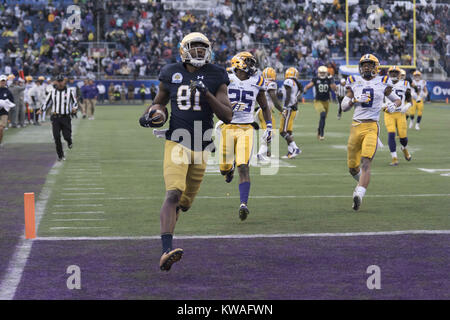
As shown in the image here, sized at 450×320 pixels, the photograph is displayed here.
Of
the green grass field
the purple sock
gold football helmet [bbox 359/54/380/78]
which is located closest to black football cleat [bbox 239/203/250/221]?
the green grass field

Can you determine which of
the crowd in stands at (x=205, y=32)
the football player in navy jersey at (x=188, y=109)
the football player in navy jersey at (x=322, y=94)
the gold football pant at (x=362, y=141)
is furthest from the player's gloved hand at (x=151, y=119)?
the crowd in stands at (x=205, y=32)

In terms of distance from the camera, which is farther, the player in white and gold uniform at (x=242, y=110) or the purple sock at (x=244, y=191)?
the player in white and gold uniform at (x=242, y=110)

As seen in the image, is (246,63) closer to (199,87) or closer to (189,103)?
(189,103)

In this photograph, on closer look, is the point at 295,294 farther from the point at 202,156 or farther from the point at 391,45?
the point at 391,45

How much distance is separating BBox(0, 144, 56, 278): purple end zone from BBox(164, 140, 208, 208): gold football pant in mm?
1509

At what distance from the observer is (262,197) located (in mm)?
11000

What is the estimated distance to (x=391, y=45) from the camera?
43125 mm

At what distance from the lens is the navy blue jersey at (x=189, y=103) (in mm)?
6723

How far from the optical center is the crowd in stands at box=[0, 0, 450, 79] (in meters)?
44.0

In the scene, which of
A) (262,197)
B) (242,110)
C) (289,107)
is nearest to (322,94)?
(289,107)


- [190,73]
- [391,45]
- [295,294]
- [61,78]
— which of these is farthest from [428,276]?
[391,45]

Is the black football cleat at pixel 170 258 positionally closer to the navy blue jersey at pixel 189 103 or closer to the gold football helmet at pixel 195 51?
the navy blue jersey at pixel 189 103

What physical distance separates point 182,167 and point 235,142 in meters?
3.37

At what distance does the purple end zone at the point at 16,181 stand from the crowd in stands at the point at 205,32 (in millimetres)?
24653
